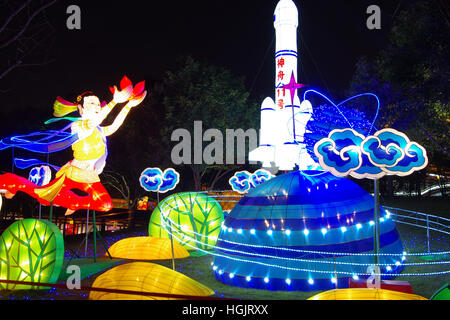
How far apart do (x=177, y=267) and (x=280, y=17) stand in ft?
57.7

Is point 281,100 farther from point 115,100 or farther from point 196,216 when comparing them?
point 115,100

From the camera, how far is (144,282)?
693cm

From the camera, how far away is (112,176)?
A: 3122 cm

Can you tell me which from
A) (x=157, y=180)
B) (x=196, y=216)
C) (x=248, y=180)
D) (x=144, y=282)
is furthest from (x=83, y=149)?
(x=248, y=180)

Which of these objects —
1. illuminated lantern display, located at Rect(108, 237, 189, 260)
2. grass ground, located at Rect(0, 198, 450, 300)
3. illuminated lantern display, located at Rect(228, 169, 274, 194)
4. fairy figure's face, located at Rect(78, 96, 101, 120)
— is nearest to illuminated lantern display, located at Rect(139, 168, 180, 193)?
illuminated lantern display, located at Rect(228, 169, 274, 194)

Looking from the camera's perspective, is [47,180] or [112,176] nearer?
[47,180]

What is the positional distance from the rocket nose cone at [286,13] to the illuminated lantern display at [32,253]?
19.2 metres

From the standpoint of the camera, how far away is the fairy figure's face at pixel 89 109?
489 inches

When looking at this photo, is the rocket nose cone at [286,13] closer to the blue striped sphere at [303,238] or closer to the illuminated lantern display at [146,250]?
the illuminated lantern display at [146,250]

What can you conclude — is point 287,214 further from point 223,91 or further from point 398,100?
point 223,91

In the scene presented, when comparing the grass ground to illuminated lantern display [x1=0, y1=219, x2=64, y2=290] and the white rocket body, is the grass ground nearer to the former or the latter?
illuminated lantern display [x1=0, y1=219, x2=64, y2=290]

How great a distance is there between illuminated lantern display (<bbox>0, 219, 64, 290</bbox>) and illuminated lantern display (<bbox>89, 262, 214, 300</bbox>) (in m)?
2.92

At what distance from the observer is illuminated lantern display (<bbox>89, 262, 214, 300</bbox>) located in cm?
690
